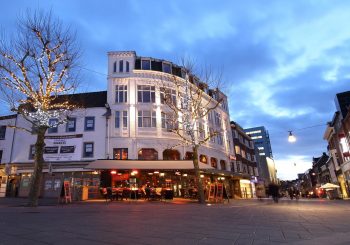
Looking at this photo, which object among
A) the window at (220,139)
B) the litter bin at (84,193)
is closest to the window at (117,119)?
the litter bin at (84,193)

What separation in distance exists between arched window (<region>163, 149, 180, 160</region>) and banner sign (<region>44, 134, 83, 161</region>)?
9.13 meters

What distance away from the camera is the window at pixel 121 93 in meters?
30.3

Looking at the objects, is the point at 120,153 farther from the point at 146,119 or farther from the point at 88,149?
the point at 146,119

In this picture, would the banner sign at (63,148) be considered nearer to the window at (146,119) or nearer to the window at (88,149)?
the window at (88,149)

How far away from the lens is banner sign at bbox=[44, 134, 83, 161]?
28.1m

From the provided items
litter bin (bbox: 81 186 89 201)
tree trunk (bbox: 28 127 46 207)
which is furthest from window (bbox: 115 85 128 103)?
tree trunk (bbox: 28 127 46 207)

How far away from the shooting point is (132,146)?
2836 cm

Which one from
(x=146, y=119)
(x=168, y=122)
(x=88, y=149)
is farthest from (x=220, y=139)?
(x=88, y=149)

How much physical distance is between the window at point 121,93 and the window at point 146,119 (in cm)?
246

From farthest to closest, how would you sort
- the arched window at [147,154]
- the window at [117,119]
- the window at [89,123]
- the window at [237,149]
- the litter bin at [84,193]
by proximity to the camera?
1. the window at [237,149]
2. the window at [117,119]
3. the window at [89,123]
4. the arched window at [147,154]
5. the litter bin at [84,193]

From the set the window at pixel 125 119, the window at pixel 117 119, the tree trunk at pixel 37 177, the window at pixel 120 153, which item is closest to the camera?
the tree trunk at pixel 37 177

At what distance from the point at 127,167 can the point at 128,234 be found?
61.4 feet

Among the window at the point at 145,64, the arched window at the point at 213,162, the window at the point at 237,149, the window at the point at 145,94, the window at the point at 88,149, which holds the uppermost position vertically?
the window at the point at 145,64

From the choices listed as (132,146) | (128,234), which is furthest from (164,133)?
(128,234)
